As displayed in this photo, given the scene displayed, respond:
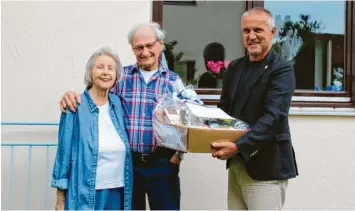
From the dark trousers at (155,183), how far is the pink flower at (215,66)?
1514 mm

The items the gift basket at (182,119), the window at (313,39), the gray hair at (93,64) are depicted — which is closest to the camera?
the gift basket at (182,119)

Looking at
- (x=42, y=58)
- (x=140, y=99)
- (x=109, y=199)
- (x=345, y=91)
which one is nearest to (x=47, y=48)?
(x=42, y=58)

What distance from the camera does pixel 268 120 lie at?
226cm

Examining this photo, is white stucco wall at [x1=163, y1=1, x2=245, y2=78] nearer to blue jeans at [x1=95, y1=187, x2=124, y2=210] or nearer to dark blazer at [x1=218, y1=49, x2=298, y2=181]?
dark blazer at [x1=218, y1=49, x2=298, y2=181]

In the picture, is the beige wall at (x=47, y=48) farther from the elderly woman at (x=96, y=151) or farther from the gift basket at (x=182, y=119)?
the gift basket at (x=182, y=119)

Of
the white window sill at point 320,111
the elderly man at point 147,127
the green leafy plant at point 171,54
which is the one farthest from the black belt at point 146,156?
the white window sill at point 320,111

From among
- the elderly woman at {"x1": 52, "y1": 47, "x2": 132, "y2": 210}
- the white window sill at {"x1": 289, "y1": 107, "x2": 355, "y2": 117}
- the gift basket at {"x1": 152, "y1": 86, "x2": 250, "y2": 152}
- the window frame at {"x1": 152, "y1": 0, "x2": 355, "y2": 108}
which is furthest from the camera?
the window frame at {"x1": 152, "y1": 0, "x2": 355, "y2": 108}

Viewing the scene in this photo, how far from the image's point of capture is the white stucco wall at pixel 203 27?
389 centimetres

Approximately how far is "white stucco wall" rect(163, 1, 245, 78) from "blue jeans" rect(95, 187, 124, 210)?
5.49 ft

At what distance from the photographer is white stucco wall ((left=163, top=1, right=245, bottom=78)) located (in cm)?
389

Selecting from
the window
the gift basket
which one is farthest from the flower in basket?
the gift basket

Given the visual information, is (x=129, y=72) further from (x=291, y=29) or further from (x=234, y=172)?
(x=291, y=29)

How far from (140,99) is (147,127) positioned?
0.52 ft

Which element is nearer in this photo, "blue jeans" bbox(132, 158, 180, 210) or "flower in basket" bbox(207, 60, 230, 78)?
"blue jeans" bbox(132, 158, 180, 210)
